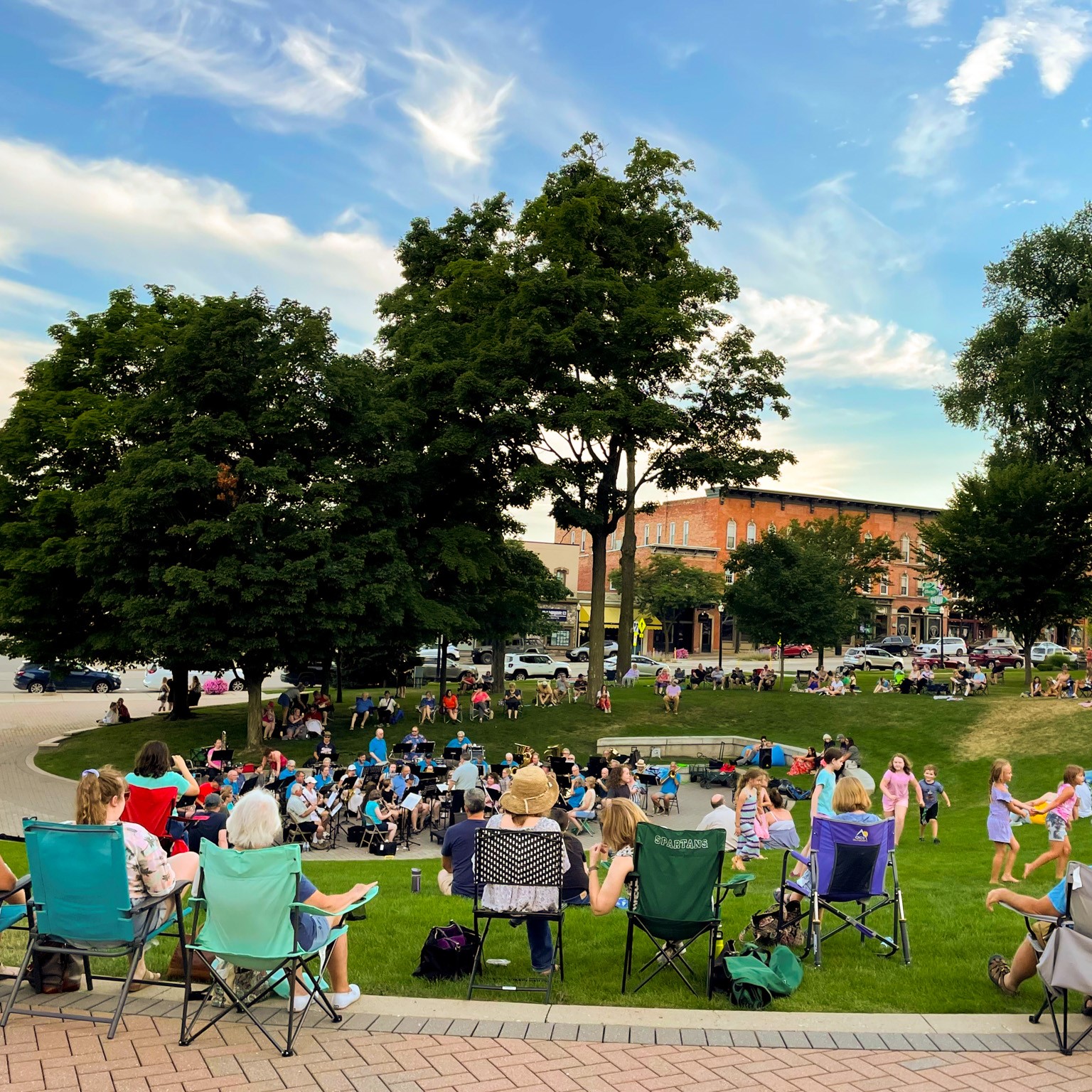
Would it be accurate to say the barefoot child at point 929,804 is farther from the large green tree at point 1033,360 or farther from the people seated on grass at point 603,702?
the large green tree at point 1033,360

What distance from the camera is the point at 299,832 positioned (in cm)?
1598

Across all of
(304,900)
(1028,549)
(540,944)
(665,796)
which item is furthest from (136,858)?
(1028,549)

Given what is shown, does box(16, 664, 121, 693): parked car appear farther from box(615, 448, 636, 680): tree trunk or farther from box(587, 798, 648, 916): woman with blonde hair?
box(587, 798, 648, 916): woman with blonde hair

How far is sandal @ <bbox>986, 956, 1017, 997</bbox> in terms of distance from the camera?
6.69 metres

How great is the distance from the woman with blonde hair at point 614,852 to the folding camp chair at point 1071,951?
2.61 metres

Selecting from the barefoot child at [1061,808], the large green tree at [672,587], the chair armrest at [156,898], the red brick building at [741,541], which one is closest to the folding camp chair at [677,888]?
the chair armrest at [156,898]

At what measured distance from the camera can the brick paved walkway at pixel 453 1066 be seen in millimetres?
5086

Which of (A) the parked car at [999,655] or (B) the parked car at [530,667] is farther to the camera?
(A) the parked car at [999,655]

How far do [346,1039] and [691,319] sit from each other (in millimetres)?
28113

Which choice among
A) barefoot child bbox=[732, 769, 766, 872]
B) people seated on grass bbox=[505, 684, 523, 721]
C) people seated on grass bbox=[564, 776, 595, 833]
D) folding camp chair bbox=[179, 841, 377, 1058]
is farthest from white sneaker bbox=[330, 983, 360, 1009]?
people seated on grass bbox=[505, 684, 523, 721]

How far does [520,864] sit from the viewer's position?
6562mm

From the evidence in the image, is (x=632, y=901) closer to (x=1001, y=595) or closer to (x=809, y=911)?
(x=809, y=911)

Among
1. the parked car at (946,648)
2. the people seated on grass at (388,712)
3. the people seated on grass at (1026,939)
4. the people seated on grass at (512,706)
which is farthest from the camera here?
the parked car at (946,648)

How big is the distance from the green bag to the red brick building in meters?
68.4
